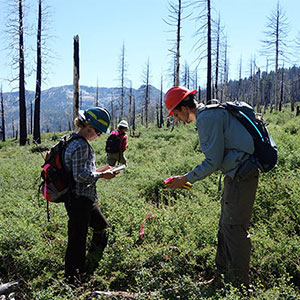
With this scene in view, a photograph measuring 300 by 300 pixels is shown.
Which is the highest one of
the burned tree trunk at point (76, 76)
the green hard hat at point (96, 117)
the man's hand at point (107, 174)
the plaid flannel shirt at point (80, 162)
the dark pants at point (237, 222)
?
the burned tree trunk at point (76, 76)

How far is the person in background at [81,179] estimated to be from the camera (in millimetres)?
3217

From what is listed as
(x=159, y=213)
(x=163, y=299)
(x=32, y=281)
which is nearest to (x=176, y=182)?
(x=163, y=299)

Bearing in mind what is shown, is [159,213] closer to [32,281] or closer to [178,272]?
[178,272]

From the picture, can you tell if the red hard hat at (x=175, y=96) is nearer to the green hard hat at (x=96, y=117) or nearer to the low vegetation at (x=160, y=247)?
the green hard hat at (x=96, y=117)

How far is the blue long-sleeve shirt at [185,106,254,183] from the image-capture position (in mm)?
2744

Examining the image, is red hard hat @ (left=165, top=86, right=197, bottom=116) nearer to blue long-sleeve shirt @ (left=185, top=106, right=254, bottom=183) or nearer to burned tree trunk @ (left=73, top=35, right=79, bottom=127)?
blue long-sleeve shirt @ (left=185, top=106, right=254, bottom=183)

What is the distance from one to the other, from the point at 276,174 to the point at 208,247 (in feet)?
8.98

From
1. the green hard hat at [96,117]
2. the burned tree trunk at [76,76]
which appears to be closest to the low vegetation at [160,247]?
the green hard hat at [96,117]

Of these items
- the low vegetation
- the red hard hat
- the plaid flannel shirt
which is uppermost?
the red hard hat

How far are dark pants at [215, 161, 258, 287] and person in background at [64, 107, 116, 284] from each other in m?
1.48

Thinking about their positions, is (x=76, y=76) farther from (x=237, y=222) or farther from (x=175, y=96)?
→ (x=237, y=222)

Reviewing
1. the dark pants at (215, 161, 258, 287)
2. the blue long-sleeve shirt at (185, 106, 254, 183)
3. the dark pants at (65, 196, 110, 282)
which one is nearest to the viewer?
the blue long-sleeve shirt at (185, 106, 254, 183)

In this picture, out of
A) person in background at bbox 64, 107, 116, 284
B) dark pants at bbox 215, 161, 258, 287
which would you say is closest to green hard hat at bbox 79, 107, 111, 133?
person in background at bbox 64, 107, 116, 284

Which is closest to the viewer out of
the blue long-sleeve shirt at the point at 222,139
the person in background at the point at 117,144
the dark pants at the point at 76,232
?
the blue long-sleeve shirt at the point at 222,139
